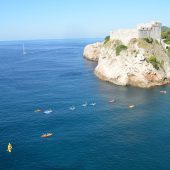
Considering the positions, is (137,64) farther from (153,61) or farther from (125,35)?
(125,35)

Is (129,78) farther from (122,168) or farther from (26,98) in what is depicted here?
(122,168)

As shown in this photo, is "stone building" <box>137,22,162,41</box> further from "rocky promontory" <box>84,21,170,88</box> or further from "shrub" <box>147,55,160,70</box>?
"shrub" <box>147,55,160,70</box>

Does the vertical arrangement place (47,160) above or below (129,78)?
below

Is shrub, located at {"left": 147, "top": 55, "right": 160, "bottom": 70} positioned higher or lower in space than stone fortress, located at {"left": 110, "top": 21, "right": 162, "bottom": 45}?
lower

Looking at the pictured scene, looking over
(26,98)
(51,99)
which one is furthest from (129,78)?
(26,98)

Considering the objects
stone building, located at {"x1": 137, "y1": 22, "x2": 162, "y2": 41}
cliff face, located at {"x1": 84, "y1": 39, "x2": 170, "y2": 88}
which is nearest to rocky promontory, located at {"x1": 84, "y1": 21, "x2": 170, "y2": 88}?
cliff face, located at {"x1": 84, "y1": 39, "x2": 170, "y2": 88}

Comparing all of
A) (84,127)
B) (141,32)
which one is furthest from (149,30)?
(84,127)
